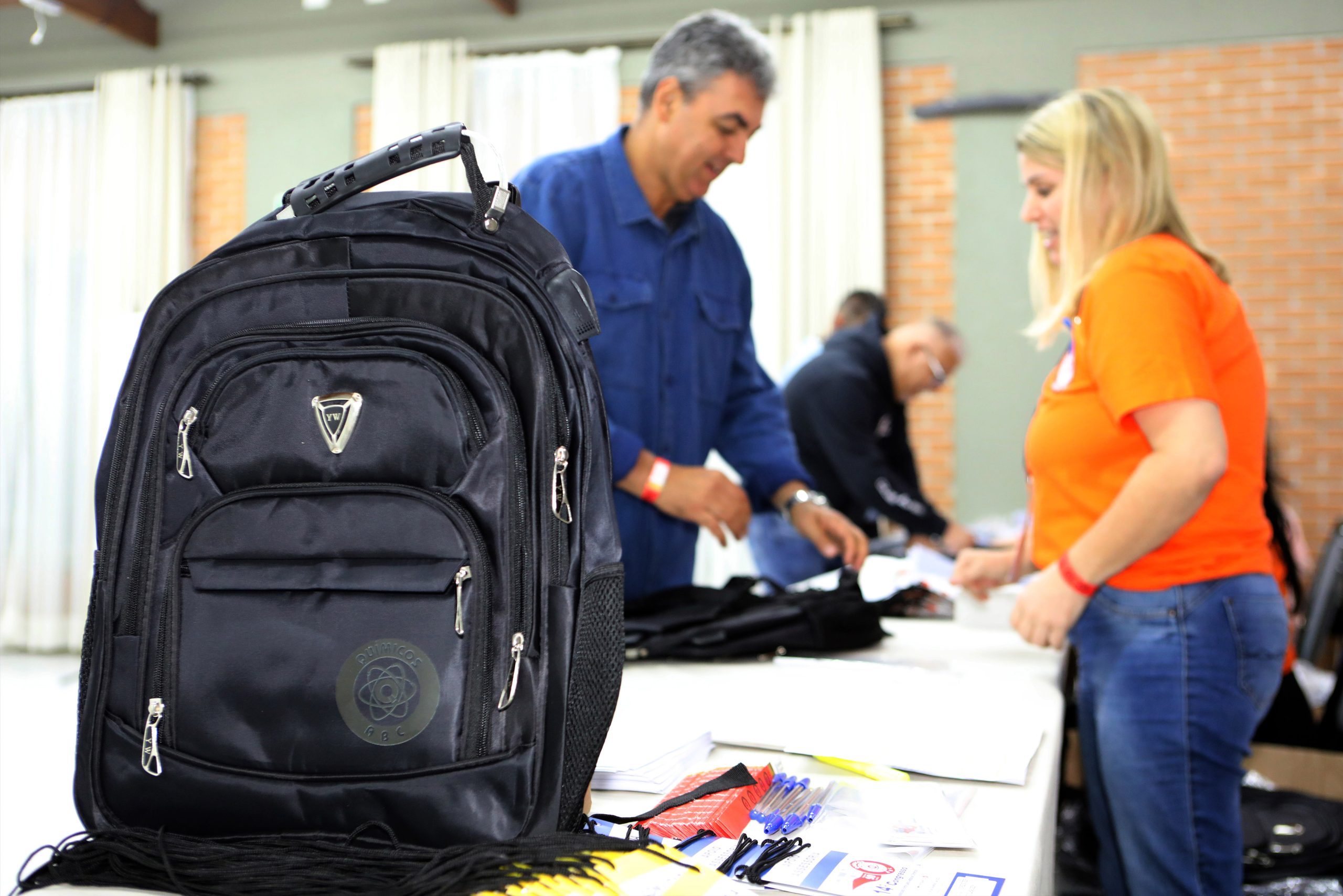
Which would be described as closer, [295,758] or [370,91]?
[295,758]

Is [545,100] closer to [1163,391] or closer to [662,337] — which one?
[662,337]

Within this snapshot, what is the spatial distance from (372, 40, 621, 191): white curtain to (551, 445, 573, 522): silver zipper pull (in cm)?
512

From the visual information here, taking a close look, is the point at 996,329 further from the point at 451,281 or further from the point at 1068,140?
the point at 451,281

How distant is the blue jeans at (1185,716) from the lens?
4.06ft

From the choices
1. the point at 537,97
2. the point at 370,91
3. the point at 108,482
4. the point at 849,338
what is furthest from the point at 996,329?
the point at 108,482

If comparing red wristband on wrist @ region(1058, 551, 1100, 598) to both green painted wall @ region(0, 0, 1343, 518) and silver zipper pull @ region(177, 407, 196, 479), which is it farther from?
green painted wall @ region(0, 0, 1343, 518)

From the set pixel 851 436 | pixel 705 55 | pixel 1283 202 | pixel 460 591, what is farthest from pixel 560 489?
pixel 1283 202

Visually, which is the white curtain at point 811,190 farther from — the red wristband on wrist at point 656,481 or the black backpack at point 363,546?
the black backpack at point 363,546

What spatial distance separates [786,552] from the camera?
9.49 feet

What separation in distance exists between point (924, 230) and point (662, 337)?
385 centimetres

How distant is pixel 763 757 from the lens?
983mm

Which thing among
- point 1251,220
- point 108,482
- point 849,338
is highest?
point 1251,220

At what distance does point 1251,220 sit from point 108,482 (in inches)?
213

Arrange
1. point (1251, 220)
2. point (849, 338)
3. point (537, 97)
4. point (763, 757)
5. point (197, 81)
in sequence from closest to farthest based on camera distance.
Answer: point (763, 757) → point (849, 338) → point (1251, 220) → point (537, 97) → point (197, 81)
